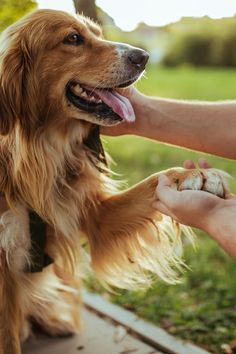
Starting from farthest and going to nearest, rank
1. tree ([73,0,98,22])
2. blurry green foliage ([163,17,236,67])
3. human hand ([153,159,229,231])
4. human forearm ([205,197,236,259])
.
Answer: blurry green foliage ([163,17,236,67])
tree ([73,0,98,22])
human hand ([153,159,229,231])
human forearm ([205,197,236,259])

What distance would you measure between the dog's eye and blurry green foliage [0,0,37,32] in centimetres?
60

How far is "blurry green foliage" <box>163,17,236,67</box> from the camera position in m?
14.6

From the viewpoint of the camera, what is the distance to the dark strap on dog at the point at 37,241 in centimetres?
300

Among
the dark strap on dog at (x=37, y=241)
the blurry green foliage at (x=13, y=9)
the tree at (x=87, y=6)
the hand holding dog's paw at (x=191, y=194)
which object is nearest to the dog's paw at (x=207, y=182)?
the hand holding dog's paw at (x=191, y=194)

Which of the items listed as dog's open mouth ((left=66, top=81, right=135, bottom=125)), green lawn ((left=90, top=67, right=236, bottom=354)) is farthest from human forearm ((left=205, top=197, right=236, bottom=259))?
green lawn ((left=90, top=67, right=236, bottom=354))

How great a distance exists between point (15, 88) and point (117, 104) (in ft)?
1.69

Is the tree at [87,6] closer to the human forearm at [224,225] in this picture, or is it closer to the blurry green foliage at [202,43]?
the human forearm at [224,225]

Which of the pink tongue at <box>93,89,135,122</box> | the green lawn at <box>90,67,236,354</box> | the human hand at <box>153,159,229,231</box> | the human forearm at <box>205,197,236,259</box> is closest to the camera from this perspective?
the human forearm at <box>205,197,236,259</box>

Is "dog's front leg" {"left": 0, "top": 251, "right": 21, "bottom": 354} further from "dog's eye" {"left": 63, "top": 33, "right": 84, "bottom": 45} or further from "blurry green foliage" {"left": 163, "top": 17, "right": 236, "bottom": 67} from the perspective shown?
"blurry green foliage" {"left": 163, "top": 17, "right": 236, "bottom": 67}

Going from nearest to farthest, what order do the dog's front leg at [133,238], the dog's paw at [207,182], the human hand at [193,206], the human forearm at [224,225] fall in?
the human forearm at [224,225], the human hand at [193,206], the dog's paw at [207,182], the dog's front leg at [133,238]

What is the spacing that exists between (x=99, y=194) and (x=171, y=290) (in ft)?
4.22

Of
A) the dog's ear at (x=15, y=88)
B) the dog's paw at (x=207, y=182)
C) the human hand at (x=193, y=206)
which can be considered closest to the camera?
the human hand at (x=193, y=206)

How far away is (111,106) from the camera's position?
9.75 feet

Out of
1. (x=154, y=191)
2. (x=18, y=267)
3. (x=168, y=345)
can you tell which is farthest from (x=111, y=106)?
(x=168, y=345)
